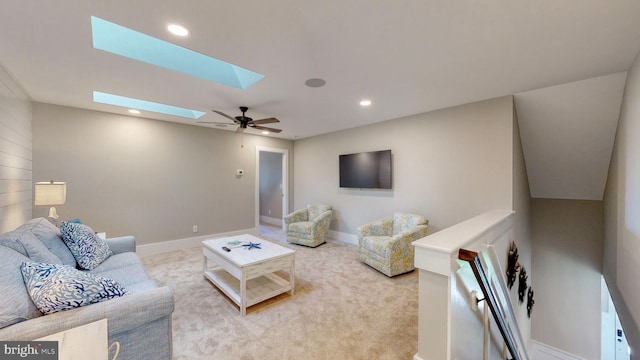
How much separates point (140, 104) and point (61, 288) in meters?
3.59

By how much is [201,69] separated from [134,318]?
7.87 feet

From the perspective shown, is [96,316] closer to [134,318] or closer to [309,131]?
[134,318]

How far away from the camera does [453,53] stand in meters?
2.15

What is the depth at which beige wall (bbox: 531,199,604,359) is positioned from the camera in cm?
401

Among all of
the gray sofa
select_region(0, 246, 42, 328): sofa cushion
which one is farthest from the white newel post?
select_region(0, 246, 42, 328): sofa cushion

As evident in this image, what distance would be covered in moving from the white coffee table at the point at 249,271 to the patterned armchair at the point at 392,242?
1331mm

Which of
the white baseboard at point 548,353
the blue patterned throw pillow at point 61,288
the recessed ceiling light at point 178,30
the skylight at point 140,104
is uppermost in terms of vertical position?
the skylight at point 140,104

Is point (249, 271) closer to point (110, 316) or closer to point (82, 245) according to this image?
point (110, 316)

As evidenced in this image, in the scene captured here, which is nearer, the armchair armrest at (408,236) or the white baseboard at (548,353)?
the armchair armrest at (408,236)

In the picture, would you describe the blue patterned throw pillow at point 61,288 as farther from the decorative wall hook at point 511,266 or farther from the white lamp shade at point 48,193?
the decorative wall hook at point 511,266

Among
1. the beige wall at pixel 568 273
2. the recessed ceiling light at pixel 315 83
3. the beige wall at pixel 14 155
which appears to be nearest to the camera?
the beige wall at pixel 14 155

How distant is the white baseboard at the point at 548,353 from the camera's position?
3797mm

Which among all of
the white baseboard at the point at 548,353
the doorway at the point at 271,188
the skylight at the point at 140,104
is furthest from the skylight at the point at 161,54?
the white baseboard at the point at 548,353

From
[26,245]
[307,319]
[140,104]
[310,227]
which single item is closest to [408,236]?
[307,319]
